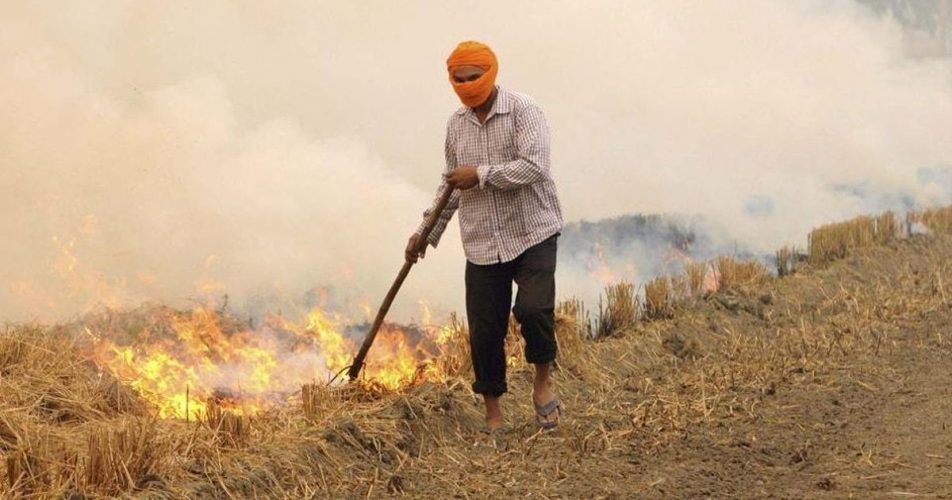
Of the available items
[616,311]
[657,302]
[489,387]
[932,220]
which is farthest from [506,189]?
[932,220]

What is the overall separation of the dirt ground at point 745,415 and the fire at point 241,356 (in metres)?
A: 0.90

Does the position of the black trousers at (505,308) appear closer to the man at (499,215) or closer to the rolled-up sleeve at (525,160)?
the man at (499,215)

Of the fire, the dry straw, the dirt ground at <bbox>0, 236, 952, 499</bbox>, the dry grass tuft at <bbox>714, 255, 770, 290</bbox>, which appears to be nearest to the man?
the dirt ground at <bbox>0, 236, 952, 499</bbox>

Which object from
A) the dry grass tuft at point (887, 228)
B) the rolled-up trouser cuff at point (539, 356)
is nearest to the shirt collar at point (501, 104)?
the rolled-up trouser cuff at point (539, 356)

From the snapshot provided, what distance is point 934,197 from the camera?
21031 millimetres

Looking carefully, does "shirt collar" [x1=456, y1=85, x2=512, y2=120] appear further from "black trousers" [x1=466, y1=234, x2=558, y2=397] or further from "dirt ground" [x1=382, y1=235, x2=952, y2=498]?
"dirt ground" [x1=382, y1=235, x2=952, y2=498]

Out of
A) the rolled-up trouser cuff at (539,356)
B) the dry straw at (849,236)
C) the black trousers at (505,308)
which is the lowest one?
the rolled-up trouser cuff at (539,356)

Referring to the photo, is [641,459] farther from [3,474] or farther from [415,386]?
[3,474]

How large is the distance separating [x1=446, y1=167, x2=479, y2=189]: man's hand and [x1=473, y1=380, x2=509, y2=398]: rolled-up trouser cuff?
1.03 meters

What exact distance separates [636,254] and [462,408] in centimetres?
764

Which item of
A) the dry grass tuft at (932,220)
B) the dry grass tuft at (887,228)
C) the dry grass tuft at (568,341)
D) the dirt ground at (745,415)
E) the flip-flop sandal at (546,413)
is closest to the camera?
the dirt ground at (745,415)

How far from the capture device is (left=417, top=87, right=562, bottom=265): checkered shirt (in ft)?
18.2

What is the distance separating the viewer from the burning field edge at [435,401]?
15.8ft

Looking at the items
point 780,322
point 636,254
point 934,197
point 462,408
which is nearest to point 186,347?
point 462,408
